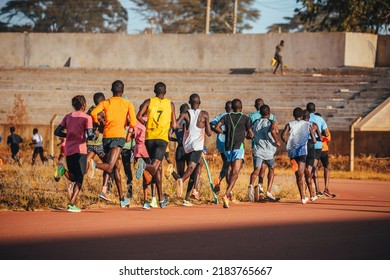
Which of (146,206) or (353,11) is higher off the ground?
(353,11)

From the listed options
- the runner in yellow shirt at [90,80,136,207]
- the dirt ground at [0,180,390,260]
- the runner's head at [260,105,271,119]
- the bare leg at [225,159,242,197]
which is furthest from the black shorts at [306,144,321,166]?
the runner in yellow shirt at [90,80,136,207]

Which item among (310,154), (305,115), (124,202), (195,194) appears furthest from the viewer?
(310,154)

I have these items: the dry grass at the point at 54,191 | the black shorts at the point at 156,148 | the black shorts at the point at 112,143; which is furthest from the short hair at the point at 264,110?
the black shorts at the point at 112,143

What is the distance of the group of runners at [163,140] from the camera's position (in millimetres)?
14336

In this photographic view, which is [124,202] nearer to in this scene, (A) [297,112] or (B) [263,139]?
(B) [263,139]

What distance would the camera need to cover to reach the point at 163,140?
14914 millimetres

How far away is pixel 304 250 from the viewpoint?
9.90 metres

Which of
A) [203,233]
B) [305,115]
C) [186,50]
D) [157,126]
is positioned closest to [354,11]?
[186,50]

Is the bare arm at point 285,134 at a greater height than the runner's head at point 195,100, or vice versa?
the runner's head at point 195,100

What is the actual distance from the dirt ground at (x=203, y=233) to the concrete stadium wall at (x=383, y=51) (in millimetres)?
28144

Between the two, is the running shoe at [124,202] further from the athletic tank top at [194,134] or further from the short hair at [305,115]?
the short hair at [305,115]

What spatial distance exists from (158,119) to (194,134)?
122 cm

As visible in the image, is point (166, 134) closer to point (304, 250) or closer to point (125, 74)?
point (304, 250)

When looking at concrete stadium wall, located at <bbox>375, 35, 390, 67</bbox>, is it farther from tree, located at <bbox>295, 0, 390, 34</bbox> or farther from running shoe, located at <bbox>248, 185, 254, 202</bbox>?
running shoe, located at <bbox>248, 185, 254, 202</bbox>
